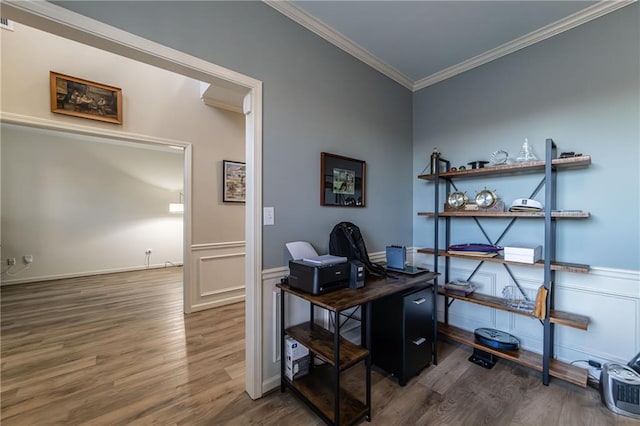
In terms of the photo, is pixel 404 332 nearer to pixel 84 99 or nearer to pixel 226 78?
pixel 226 78

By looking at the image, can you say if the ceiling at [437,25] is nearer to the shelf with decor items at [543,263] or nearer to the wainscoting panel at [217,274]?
the shelf with decor items at [543,263]

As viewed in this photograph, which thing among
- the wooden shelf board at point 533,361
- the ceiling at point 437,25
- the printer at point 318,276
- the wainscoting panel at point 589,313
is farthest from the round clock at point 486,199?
the printer at point 318,276

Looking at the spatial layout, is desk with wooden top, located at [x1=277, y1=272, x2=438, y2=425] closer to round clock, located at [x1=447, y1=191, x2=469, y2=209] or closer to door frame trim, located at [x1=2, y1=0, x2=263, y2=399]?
door frame trim, located at [x1=2, y1=0, x2=263, y2=399]

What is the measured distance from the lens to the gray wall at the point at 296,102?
1456 mm

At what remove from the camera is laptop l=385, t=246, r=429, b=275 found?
6.81ft

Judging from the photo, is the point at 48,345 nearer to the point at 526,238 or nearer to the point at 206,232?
the point at 206,232

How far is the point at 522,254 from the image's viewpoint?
76.7 inches

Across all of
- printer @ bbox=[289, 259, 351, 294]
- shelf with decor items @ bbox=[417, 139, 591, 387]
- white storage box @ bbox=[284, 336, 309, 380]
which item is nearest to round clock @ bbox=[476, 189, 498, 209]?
shelf with decor items @ bbox=[417, 139, 591, 387]

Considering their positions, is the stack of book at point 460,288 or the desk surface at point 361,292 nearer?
the desk surface at point 361,292

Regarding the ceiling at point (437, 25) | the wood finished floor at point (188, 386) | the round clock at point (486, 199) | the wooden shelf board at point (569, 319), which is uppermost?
the ceiling at point (437, 25)

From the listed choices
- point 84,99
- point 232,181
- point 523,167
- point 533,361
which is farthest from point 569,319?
point 84,99

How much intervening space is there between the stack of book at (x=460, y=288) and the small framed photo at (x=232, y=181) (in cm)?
282

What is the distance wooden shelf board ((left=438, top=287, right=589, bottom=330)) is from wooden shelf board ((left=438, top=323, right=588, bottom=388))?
0.34 meters

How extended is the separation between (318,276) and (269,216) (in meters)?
0.57
